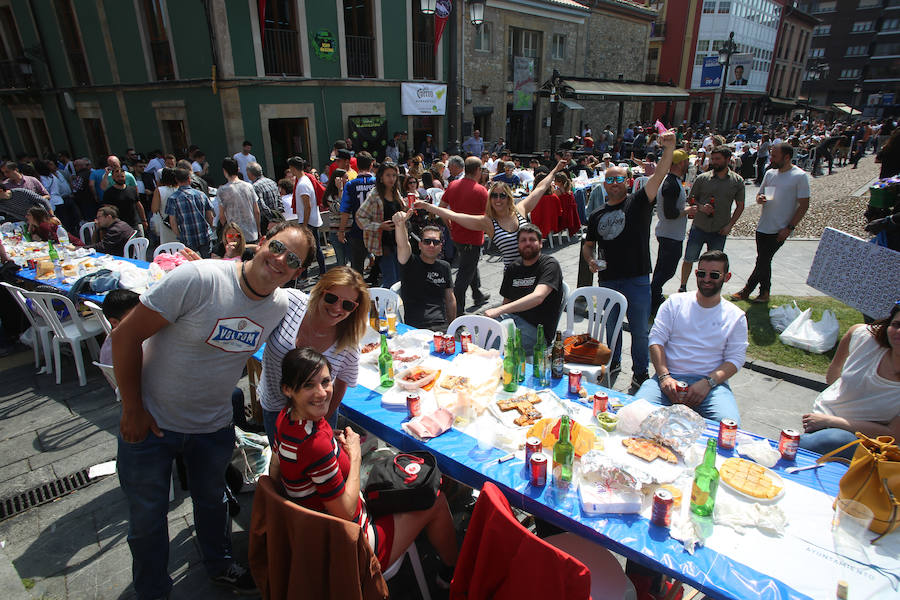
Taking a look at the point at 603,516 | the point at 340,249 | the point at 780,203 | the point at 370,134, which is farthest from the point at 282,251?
the point at 370,134

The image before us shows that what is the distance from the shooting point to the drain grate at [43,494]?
328 centimetres

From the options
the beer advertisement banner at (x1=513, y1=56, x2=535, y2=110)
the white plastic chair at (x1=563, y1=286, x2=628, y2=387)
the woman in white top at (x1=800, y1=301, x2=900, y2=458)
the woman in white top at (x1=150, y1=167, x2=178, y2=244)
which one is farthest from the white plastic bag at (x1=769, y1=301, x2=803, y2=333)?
the beer advertisement banner at (x1=513, y1=56, x2=535, y2=110)

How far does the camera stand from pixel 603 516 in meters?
2.09

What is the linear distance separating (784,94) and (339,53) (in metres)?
59.5

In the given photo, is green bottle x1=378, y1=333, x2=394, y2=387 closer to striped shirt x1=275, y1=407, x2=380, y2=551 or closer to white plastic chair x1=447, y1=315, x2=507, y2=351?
white plastic chair x1=447, y1=315, x2=507, y2=351

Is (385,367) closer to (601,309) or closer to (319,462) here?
(319,462)

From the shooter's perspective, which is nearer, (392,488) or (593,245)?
(392,488)

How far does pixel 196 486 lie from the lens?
251 centimetres

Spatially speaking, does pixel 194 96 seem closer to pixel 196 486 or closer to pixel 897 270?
pixel 196 486

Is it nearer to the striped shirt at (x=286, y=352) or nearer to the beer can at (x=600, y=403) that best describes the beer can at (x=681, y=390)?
the beer can at (x=600, y=403)

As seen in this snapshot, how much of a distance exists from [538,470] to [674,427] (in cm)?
83

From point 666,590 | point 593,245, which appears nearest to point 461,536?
point 666,590

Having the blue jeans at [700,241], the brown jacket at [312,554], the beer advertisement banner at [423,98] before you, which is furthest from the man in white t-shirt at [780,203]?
the beer advertisement banner at [423,98]

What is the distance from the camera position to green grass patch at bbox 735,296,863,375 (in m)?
4.86
